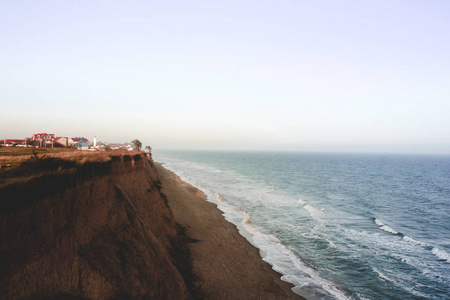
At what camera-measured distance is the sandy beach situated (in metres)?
15.0

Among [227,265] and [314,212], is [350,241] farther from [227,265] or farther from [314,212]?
[227,265]

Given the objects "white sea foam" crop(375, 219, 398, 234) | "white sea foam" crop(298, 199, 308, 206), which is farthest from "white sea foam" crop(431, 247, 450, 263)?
"white sea foam" crop(298, 199, 308, 206)

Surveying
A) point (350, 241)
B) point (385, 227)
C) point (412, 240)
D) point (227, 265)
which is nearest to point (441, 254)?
point (412, 240)

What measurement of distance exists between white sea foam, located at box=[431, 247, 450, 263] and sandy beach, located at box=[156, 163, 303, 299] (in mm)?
15098

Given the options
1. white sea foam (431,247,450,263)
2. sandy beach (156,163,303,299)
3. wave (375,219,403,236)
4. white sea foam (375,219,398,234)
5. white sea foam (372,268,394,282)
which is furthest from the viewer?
white sea foam (375,219,398,234)

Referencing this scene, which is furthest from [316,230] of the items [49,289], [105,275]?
[49,289]

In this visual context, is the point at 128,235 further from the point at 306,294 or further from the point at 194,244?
the point at 306,294

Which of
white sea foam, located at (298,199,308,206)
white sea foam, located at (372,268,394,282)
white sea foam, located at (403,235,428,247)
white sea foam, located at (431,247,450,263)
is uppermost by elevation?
white sea foam, located at (298,199,308,206)

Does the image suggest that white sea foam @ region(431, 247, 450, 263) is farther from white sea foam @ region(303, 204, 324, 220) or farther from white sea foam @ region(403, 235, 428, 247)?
white sea foam @ region(303, 204, 324, 220)

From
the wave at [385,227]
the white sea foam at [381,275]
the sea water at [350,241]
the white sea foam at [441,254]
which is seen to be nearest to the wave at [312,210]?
the sea water at [350,241]

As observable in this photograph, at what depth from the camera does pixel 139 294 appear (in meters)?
10.2

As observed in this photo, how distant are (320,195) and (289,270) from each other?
33.4 m

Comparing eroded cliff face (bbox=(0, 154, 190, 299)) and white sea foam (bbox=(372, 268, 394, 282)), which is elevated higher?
eroded cliff face (bbox=(0, 154, 190, 299))

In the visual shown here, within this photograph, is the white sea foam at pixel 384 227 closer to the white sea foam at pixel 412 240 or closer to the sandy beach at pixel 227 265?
the white sea foam at pixel 412 240
